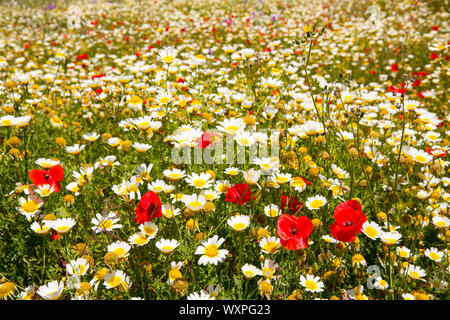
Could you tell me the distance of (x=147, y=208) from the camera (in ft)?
5.24

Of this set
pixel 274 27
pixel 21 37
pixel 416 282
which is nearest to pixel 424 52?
pixel 274 27

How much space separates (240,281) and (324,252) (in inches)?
20.3

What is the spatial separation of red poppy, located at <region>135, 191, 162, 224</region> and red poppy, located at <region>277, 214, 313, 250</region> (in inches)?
22.5

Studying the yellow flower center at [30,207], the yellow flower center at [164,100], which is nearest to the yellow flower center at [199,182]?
the yellow flower center at [30,207]

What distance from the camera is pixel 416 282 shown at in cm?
169

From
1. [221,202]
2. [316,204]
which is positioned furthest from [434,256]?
[221,202]

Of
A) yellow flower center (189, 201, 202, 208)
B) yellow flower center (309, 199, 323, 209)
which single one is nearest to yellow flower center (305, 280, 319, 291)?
yellow flower center (309, 199, 323, 209)

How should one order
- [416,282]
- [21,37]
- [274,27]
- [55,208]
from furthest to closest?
[274,27] < [21,37] < [55,208] < [416,282]

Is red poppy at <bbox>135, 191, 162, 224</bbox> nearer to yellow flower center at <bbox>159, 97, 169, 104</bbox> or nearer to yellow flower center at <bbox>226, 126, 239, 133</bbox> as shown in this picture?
yellow flower center at <bbox>226, 126, 239, 133</bbox>

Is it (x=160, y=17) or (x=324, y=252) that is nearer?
(x=324, y=252)

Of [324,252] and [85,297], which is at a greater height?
[85,297]
